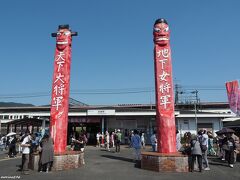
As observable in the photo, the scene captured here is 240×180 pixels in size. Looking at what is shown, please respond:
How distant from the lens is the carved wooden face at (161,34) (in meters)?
12.6

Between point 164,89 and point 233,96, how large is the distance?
12.2 m

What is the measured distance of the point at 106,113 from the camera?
27844 millimetres

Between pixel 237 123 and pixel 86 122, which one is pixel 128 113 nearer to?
pixel 86 122

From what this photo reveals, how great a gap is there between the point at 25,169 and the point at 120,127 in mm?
19559

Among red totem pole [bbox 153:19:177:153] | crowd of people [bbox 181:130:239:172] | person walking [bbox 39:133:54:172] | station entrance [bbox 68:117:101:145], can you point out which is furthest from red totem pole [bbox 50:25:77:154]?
station entrance [bbox 68:117:101:145]

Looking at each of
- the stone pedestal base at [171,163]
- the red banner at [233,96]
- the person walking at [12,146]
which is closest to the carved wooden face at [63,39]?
the stone pedestal base at [171,163]

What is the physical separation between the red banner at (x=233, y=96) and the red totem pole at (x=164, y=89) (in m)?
11.7

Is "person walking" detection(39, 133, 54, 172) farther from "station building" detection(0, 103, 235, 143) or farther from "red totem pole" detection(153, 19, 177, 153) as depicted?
"station building" detection(0, 103, 235, 143)

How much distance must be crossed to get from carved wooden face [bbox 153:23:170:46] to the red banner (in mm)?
11853

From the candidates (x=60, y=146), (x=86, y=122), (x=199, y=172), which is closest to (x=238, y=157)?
(x=199, y=172)

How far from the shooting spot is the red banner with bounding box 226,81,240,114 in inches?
843

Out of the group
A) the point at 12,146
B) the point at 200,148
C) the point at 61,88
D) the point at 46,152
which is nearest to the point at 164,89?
the point at 200,148

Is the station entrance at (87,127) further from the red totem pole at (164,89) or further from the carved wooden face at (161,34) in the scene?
the carved wooden face at (161,34)

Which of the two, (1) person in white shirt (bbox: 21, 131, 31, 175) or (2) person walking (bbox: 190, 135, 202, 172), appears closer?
(1) person in white shirt (bbox: 21, 131, 31, 175)
